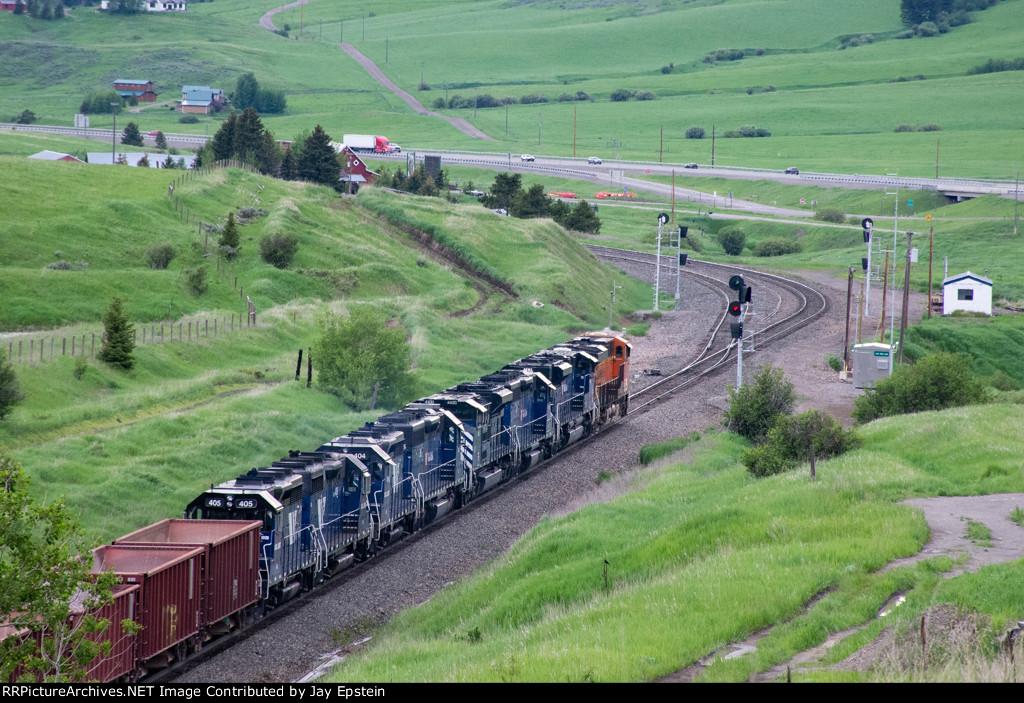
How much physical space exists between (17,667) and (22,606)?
2045 mm

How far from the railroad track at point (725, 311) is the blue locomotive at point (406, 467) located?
25.6 feet

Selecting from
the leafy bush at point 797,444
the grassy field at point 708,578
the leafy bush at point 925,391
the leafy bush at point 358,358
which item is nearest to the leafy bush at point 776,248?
Answer: the leafy bush at point 925,391

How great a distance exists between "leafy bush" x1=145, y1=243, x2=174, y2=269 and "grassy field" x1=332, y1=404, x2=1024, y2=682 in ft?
125

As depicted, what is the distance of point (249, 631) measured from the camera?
2391 cm

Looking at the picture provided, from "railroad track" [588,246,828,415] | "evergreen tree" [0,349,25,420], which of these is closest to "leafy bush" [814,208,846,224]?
"railroad track" [588,246,828,415]

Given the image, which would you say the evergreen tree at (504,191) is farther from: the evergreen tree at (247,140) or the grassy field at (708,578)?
the grassy field at (708,578)

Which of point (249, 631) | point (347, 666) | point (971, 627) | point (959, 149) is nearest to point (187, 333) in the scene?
point (249, 631)

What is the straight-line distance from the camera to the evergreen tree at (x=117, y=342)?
142 feet

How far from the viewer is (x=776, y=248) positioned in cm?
11412

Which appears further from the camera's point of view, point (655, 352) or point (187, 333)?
point (655, 352)

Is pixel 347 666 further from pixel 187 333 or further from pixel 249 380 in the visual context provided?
pixel 187 333

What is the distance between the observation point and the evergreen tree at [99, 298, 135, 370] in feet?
142
